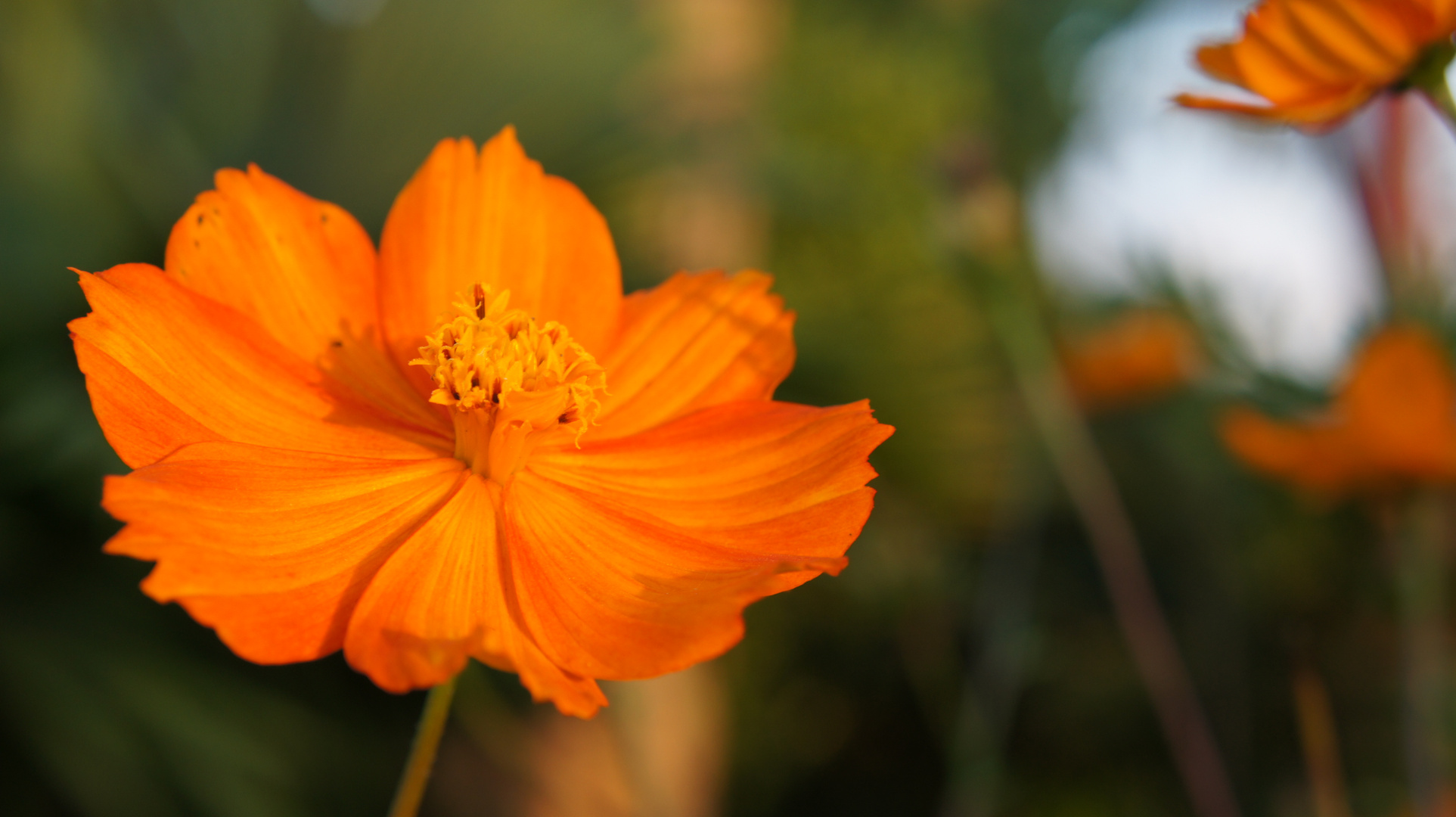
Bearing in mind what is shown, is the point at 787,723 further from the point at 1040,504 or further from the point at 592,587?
the point at 592,587

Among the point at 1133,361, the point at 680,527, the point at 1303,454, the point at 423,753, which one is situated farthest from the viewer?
the point at 1133,361

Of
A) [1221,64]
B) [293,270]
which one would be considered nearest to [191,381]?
[293,270]

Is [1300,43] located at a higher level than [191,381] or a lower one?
higher

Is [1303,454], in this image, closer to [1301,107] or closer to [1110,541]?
[1110,541]

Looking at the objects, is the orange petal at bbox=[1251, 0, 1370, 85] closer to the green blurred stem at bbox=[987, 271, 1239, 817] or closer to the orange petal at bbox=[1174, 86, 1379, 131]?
the orange petal at bbox=[1174, 86, 1379, 131]

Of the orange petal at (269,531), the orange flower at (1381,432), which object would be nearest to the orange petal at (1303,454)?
the orange flower at (1381,432)

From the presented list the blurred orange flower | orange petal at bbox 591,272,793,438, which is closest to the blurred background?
the blurred orange flower

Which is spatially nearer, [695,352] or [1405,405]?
[695,352]
